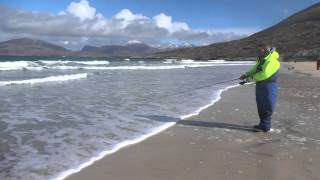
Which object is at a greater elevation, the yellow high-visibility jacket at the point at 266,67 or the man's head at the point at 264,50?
the man's head at the point at 264,50

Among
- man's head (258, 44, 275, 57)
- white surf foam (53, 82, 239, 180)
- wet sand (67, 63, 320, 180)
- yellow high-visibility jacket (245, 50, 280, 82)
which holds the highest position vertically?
man's head (258, 44, 275, 57)

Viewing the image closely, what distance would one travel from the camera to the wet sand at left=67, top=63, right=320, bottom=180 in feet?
19.2

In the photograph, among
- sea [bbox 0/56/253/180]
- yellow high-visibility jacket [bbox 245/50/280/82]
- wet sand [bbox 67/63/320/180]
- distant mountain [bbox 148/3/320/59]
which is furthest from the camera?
distant mountain [bbox 148/3/320/59]

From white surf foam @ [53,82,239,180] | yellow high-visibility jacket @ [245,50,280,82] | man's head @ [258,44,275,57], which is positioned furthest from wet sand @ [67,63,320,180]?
man's head @ [258,44,275,57]

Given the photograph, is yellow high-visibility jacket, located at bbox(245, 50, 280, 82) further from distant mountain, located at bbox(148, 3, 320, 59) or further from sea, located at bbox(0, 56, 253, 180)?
distant mountain, located at bbox(148, 3, 320, 59)

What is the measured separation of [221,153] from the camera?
22.9 feet

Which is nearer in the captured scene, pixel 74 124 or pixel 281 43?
pixel 74 124

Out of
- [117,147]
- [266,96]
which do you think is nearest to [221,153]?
[117,147]

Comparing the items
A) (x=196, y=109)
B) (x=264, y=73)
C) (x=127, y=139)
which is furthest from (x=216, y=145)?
(x=196, y=109)

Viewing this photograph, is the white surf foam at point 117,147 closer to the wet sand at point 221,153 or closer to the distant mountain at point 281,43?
the wet sand at point 221,153

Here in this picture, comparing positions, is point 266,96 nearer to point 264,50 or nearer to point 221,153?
point 264,50

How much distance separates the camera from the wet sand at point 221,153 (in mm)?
5844

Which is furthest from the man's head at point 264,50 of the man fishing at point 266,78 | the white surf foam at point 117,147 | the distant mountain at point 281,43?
the distant mountain at point 281,43

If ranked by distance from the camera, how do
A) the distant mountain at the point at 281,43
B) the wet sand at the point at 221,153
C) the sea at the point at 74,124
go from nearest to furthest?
1. the wet sand at the point at 221,153
2. the sea at the point at 74,124
3. the distant mountain at the point at 281,43
